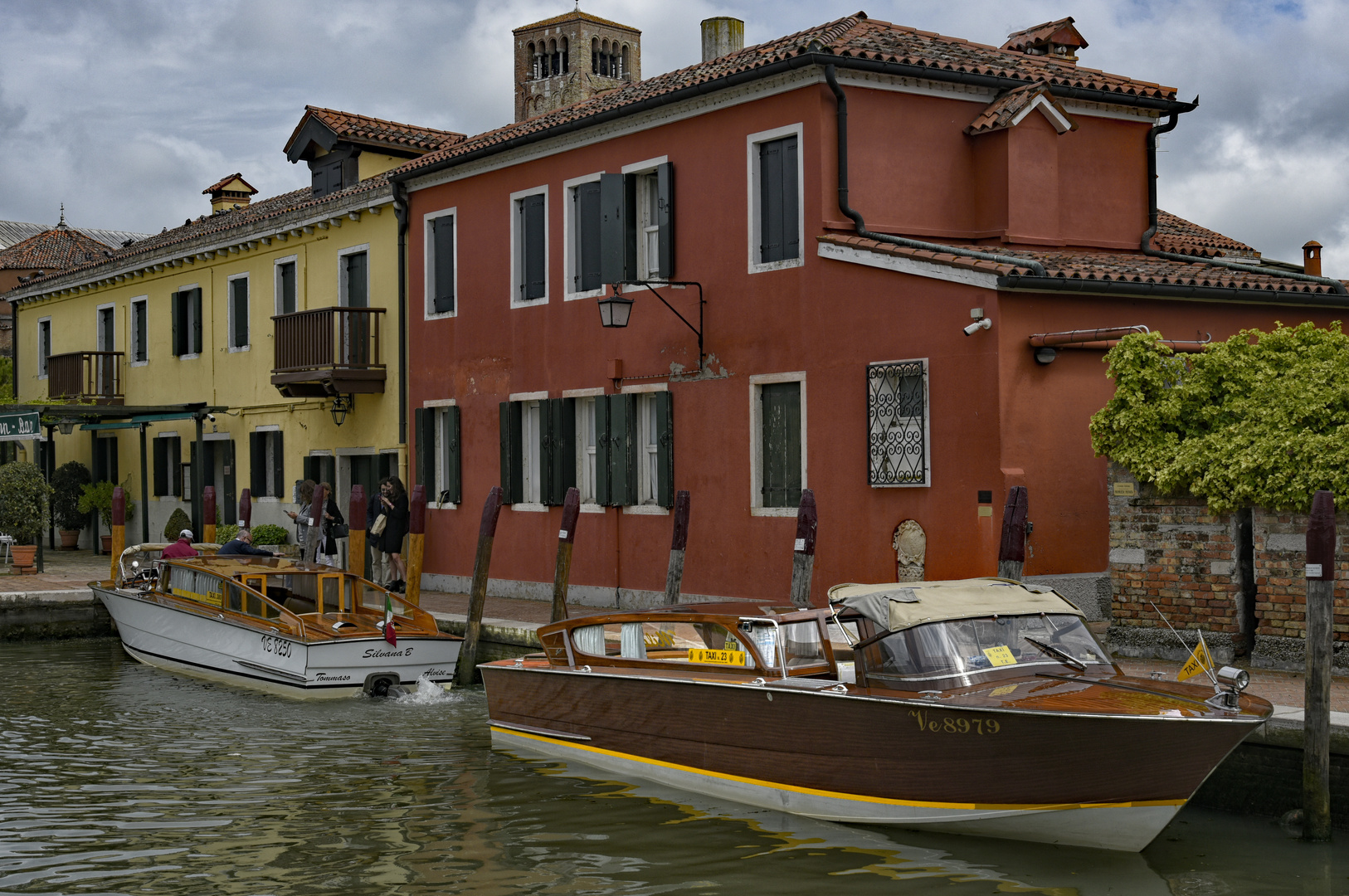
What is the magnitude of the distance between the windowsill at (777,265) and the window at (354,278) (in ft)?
28.1

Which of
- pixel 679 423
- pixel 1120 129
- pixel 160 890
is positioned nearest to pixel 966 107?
pixel 1120 129

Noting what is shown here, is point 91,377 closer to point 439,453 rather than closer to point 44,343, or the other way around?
point 44,343

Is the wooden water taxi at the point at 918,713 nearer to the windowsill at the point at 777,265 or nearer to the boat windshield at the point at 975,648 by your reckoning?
the boat windshield at the point at 975,648

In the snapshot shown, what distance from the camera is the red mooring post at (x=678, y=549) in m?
14.1

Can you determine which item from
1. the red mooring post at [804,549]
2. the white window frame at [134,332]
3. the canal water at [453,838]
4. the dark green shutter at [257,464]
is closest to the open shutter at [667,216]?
the red mooring post at [804,549]

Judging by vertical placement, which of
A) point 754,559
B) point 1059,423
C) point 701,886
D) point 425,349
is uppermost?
point 425,349

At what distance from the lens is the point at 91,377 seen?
29562 mm

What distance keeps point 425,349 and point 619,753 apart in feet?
37.6

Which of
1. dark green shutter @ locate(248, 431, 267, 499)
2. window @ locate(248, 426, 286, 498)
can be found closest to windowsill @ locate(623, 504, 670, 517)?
window @ locate(248, 426, 286, 498)

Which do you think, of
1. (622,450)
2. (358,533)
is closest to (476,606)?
(622,450)

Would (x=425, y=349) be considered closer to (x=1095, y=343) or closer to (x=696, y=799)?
(x=1095, y=343)

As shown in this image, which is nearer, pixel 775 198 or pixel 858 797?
pixel 858 797

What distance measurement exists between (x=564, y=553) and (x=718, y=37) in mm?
9512

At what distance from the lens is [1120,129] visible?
55.3 ft
